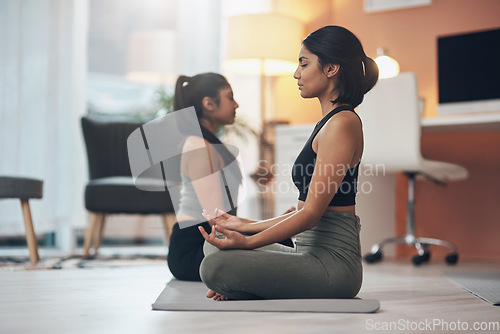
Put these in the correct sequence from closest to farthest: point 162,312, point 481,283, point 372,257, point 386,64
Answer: point 162,312, point 481,283, point 372,257, point 386,64

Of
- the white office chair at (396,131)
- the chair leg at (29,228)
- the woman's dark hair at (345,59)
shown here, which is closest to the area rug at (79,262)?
the chair leg at (29,228)

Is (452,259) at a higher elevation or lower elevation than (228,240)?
lower

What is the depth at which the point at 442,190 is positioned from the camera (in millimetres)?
4164

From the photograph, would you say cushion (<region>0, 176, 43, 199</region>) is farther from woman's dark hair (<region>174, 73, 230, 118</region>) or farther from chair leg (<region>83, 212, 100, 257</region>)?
woman's dark hair (<region>174, 73, 230, 118</region>)

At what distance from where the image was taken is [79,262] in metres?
3.11

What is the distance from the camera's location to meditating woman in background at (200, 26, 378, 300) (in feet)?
5.07

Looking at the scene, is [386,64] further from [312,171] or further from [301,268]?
[301,268]

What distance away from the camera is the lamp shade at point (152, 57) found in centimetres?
429

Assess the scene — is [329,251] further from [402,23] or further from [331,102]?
[402,23]

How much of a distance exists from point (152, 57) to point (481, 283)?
2829 millimetres

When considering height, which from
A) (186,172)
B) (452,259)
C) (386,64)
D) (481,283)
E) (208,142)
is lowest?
(452,259)

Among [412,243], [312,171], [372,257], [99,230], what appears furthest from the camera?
[99,230]

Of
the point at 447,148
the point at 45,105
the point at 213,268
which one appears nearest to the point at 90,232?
the point at 45,105

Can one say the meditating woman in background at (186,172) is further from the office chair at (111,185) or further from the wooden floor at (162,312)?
the office chair at (111,185)
